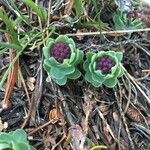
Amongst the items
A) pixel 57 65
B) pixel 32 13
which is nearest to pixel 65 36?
pixel 57 65

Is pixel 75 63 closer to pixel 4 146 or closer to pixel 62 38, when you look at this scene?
pixel 62 38

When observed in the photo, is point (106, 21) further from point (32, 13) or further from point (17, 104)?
point (17, 104)

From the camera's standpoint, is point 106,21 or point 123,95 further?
point 106,21

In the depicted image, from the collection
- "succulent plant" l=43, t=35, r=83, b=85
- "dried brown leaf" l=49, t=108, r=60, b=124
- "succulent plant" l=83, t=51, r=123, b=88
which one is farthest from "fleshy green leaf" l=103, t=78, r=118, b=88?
"dried brown leaf" l=49, t=108, r=60, b=124

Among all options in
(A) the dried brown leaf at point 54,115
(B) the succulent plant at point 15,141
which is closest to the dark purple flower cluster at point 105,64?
(A) the dried brown leaf at point 54,115

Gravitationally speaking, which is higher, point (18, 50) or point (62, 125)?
point (18, 50)

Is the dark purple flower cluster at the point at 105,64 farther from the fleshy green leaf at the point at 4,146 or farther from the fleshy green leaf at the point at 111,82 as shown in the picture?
the fleshy green leaf at the point at 4,146
